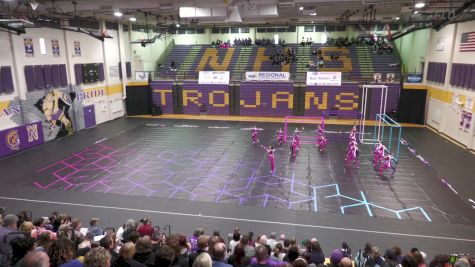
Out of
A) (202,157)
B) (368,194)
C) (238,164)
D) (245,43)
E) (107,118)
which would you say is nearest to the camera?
(368,194)

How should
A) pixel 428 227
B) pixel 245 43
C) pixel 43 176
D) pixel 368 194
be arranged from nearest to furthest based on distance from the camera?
pixel 428 227, pixel 368 194, pixel 43 176, pixel 245 43

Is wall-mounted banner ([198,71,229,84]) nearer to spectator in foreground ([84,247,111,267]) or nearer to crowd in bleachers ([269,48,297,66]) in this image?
crowd in bleachers ([269,48,297,66])

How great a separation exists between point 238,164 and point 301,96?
12.3 meters

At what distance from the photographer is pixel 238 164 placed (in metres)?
15.7

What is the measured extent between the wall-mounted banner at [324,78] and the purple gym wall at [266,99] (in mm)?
1490

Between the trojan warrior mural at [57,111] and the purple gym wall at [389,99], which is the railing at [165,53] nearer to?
the trojan warrior mural at [57,111]

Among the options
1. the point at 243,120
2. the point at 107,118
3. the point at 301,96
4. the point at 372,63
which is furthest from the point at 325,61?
the point at 107,118

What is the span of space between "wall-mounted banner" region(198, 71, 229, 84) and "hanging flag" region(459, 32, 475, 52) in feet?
49.2

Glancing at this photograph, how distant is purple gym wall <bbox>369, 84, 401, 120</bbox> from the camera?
24.9 m

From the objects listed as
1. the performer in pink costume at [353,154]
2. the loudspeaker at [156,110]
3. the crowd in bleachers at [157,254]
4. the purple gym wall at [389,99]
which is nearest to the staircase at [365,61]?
the purple gym wall at [389,99]

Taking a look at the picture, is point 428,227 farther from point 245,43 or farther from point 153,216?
point 245,43

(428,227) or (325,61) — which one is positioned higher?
(325,61)

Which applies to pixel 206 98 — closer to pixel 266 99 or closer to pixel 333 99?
pixel 266 99

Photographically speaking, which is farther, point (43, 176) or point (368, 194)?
point (43, 176)
